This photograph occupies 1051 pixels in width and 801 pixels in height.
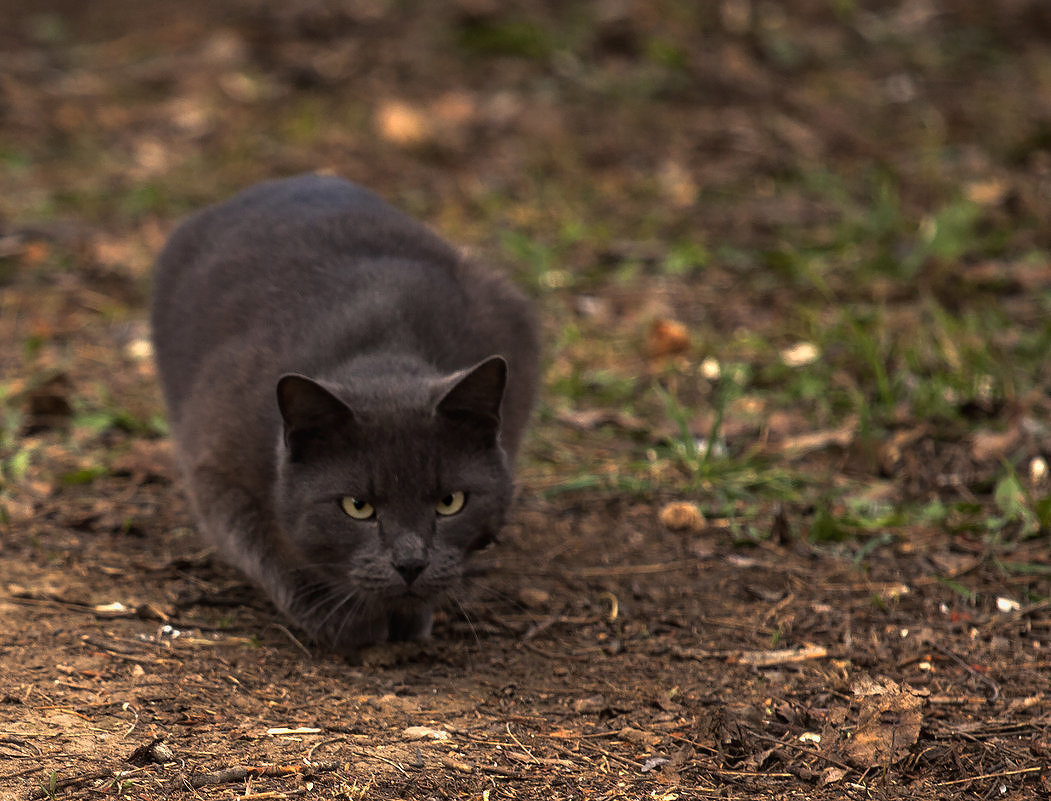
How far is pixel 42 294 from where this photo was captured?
589 cm

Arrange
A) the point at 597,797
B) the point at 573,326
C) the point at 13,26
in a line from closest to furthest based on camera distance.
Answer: the point at 597,797, the point at 573,326, the point at 13,26

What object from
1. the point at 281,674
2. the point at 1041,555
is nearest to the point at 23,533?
the point at 281,674

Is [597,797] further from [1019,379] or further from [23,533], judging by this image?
[1019,379]

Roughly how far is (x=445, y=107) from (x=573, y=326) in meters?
3.05

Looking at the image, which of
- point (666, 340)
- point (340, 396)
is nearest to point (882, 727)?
point (340, 396)

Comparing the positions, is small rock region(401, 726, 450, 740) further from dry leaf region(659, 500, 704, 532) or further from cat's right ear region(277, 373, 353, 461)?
dry leaf region(659, 500, 704, 532)

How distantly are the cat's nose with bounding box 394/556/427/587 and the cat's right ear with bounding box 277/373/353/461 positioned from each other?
36 centimetres

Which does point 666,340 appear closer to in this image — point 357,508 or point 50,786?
point 357,508

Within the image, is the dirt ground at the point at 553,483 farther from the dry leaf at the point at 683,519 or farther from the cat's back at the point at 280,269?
the cat's back at the point at 280,269

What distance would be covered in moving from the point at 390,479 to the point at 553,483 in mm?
1367

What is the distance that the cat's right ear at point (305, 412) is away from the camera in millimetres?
2877

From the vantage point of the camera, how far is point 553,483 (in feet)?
14.0

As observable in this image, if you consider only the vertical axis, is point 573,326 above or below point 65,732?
below

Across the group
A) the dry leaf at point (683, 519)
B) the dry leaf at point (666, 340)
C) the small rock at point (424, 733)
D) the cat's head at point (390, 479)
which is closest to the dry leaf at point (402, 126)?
the dry leaf at point (666, 340)
